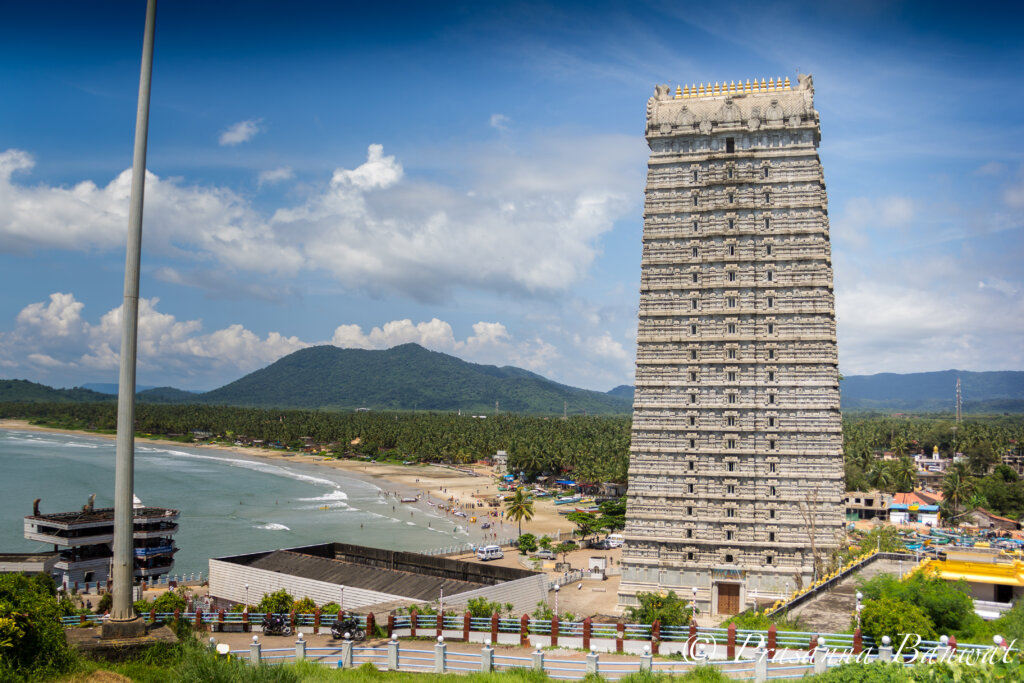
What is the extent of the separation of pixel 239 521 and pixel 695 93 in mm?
78397

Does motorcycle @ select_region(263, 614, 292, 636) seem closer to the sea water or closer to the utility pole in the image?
the utility pole

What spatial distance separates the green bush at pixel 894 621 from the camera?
26.2 meters

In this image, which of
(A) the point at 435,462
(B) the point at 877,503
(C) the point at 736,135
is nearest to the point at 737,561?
(C) the point at 736,135

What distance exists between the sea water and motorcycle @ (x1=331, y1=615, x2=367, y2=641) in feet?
172

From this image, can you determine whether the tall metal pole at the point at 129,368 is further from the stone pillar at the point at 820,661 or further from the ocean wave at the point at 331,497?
the ocean wave at the point at 331,497

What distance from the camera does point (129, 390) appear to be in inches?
610

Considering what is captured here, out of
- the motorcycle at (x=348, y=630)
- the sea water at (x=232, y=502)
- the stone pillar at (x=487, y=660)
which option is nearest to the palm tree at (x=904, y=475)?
the sea water at (x=232, y=502)

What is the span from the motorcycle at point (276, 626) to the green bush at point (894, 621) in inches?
772

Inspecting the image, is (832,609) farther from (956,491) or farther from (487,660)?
(956,491)

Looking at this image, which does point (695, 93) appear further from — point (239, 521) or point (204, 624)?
point (239, 521)

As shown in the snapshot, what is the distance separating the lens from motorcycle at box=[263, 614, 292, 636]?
28.1m

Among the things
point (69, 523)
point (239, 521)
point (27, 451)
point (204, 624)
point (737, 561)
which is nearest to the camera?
point (204, 624)

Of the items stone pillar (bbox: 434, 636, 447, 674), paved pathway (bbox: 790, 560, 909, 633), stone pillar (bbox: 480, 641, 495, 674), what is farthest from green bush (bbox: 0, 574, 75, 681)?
paved pathway (bbox: 790, 560, 909, 633)

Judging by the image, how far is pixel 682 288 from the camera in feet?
160
